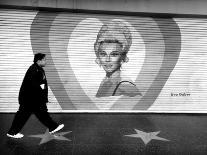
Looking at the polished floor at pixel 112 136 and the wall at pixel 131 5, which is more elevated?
the wall at pixel 131 5

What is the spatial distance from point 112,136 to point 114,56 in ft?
9.12

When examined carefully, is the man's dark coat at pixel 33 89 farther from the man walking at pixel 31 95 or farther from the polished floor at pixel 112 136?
the polished floor at pixel 112 136

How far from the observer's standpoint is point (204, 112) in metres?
8.62

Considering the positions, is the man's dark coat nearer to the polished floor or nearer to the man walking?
the man walking

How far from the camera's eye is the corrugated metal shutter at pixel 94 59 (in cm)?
782

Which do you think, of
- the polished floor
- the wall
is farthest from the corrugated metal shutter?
the polished floor

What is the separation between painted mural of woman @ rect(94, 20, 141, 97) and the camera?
26.5 feet

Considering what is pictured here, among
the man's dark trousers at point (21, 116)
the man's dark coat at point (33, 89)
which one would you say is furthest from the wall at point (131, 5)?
the man's dark trousers at point (21, 116)

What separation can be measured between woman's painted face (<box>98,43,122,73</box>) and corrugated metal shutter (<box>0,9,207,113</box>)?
184mm

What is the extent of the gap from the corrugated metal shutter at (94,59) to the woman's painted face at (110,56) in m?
0.18

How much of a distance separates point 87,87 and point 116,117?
1.27 m

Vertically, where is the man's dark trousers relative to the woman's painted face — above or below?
below

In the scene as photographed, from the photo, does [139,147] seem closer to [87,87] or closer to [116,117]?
[116,117]

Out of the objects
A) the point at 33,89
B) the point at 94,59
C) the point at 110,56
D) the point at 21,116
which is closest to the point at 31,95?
the point at 33,89
